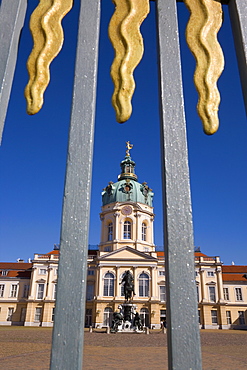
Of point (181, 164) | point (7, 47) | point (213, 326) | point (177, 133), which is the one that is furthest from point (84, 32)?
point (213, 326)

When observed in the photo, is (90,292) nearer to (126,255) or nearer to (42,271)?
(126,255)

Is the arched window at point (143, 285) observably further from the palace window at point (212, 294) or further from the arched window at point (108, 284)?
the palace window at point (212, 294)

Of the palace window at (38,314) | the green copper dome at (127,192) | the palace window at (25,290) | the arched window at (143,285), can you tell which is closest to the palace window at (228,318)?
the arched window at (143,285)

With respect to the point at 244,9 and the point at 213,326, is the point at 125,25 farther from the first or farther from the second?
the point at 213,326

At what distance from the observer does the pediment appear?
38.4m

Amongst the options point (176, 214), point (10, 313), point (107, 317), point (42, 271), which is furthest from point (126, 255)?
point (176, 214)

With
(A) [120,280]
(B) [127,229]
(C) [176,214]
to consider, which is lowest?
(C) [176,214]

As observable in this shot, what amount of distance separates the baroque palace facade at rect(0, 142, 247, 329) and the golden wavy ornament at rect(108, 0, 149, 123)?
1469 inches

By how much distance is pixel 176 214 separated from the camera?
4.04 ft

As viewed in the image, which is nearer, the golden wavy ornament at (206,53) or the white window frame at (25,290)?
the golden wavy ornament at (206,53)

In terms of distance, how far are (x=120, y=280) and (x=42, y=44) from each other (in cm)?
3850

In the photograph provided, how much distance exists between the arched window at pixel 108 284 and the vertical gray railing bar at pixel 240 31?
1522 inches

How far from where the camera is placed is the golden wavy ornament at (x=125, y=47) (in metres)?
1.55

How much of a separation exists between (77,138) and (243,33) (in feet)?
3.15
